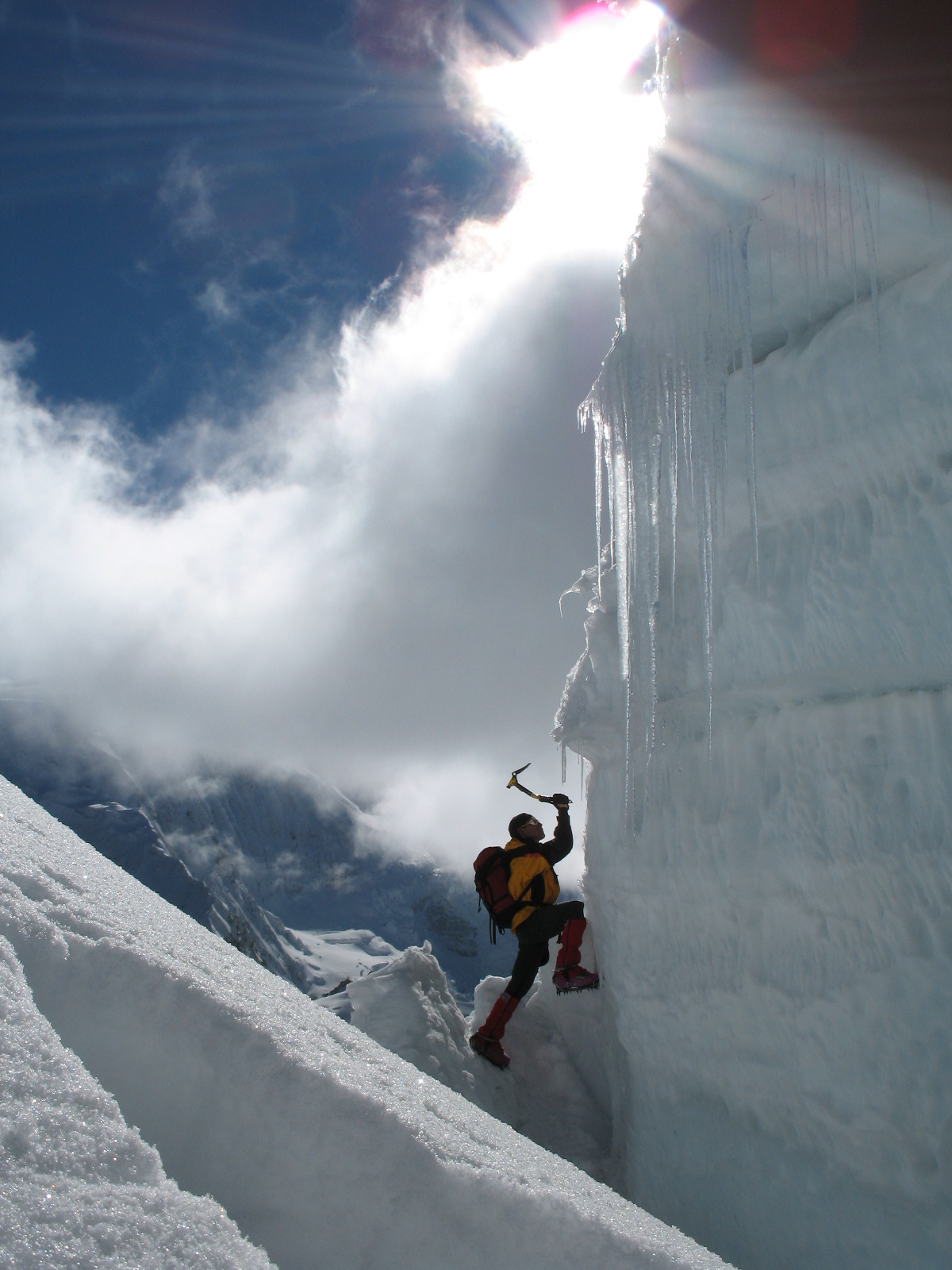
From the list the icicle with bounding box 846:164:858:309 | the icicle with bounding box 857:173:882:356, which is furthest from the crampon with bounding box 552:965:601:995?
the icicle with bounding box 846:164:858:309

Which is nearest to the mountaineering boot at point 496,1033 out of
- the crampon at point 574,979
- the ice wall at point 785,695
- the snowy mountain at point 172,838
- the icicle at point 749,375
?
the crampon at point 574,979

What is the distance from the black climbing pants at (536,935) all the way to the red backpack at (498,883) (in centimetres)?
15

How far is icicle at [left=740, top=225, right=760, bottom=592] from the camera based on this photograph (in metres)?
4.38

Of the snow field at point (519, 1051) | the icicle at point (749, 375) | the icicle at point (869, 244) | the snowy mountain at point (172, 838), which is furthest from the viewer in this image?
the snowy mountain at point (172, 838)

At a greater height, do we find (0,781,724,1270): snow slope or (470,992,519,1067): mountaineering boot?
(470,992,519,1067): mountaineering boot

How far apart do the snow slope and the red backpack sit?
169 inches

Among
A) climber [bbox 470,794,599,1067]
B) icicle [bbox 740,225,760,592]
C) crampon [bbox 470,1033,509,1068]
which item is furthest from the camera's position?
crampon [bbox 470,1033,509,1068]

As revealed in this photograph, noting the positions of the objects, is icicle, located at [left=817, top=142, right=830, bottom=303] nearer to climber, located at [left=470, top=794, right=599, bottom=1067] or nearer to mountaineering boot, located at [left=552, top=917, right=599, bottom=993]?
climber, located at [left=470, top=794, right=599, bottom=1067]

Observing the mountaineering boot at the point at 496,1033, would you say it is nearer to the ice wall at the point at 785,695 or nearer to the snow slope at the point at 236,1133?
the ice wall at the point at 785,695

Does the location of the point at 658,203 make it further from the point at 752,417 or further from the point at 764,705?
the point at 764,705

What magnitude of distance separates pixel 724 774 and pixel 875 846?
107cm

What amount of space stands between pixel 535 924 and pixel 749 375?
14.7 ft

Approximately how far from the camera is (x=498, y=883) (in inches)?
251

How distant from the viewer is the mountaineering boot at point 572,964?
612 centimetres
